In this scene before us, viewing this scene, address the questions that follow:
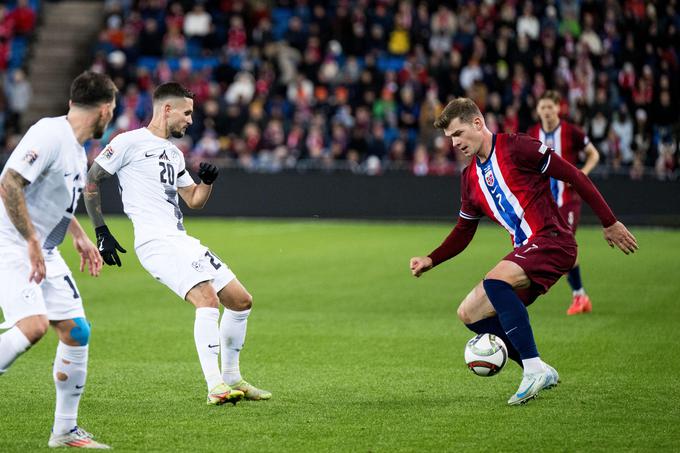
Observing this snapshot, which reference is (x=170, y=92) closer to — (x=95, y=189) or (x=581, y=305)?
(x=95, y=189)

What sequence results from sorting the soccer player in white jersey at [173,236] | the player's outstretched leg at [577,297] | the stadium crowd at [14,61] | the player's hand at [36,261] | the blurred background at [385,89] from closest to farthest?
the player's hand at [36,261], the soccer player in white jersey at [173,236], the player's outstretched leg at [577,297], the blurred background at [385,89], the stadium crowd at [14,61]

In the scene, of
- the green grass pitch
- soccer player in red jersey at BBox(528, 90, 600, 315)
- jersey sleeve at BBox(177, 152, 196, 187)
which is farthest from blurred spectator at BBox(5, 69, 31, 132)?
jersey sleeve at BBox(177, 152, 196, 187)

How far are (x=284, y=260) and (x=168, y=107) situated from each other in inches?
387

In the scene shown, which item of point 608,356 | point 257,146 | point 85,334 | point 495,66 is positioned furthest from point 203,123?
point 85,334

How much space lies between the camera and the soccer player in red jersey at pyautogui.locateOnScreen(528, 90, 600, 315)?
12133mm

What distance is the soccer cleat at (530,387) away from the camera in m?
7.32

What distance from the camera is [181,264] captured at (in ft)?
24.3

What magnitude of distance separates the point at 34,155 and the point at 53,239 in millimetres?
558

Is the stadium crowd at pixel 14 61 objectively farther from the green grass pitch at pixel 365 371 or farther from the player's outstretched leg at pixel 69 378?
the player's outstretched leg at pixel 69 378

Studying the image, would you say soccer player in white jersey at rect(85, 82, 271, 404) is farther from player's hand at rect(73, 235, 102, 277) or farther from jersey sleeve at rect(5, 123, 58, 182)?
jersey sleeve at rect(5, 123, 58, 182)

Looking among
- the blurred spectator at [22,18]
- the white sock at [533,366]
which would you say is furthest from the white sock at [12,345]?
the blurred spectator at [22,18]

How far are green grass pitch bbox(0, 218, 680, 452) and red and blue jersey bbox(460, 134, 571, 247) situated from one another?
1.20m

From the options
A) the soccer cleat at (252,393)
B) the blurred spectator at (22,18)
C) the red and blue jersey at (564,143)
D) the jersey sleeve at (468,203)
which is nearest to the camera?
the soccer cleat at (252,393)

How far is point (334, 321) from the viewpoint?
11539mm
